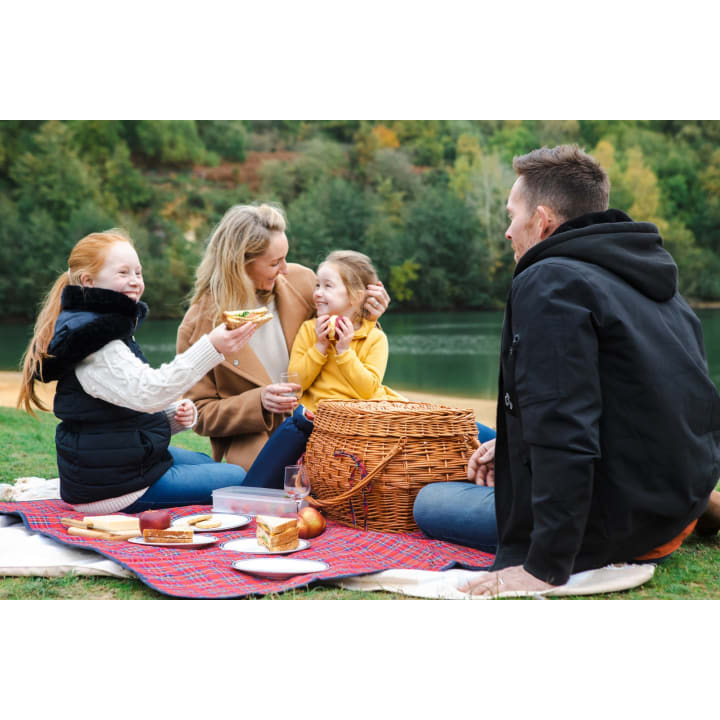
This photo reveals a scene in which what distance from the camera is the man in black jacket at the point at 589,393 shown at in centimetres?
252

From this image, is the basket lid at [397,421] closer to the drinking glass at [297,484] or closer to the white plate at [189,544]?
the drinking glass at [297,484]

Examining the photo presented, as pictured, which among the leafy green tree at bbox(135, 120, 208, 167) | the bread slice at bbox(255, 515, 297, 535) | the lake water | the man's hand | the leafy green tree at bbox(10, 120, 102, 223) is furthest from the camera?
the leafy green tree at bbox(135, 120, 208, 167)

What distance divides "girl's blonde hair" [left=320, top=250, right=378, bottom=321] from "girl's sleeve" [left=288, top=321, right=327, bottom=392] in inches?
10.5

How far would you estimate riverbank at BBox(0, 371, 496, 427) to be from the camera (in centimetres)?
1528

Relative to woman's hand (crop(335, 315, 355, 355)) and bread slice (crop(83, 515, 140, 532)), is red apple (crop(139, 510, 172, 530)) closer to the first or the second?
bread slice (crop(83, 515, 140, 532))

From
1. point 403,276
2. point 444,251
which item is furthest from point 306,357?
point 444,251

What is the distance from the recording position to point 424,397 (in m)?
18.9

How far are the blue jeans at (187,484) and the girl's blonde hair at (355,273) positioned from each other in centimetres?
110

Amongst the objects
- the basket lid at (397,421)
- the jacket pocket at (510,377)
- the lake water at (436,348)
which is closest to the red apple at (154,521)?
the basket lid at (397,421)

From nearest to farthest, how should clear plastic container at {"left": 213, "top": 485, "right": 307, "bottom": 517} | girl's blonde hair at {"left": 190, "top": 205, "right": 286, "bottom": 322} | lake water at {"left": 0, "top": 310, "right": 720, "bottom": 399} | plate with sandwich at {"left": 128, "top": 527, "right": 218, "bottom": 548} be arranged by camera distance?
plate with sandwich at {"left": 128, "top": 527, "right": 218, "bottom": 548} < clear plastic container at {"left": 213, "top": 485, "right": 307, "bottom": 517} < girl's blonde hair at {"left": 190, "top": 205, "right": 286, "bottom": 322} < lake water at {"left": 0, "top": 310, "right": 720, "bottom": 399}

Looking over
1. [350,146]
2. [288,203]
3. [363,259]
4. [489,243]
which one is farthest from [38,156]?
[363,259]

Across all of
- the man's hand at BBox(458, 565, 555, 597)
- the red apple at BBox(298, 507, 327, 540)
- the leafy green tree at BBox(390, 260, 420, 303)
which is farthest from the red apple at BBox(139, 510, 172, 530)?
the leafy green tree at BBox(390, 260, 420, 303)

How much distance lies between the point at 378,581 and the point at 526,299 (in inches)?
45.2

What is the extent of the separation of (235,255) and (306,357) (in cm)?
68
